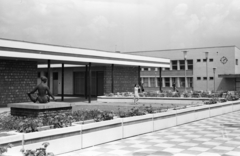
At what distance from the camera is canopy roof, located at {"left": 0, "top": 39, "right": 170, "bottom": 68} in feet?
72.5

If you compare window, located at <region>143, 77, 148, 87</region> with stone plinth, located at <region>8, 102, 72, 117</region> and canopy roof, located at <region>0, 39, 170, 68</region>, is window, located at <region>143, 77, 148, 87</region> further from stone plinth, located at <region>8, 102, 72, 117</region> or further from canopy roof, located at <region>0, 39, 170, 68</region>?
stone plinth, located at <region>8, 102, 72, 117</region>

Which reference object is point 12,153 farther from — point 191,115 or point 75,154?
point 191,115

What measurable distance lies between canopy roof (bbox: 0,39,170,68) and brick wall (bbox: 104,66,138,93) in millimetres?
2402

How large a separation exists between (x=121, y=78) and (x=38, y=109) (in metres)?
25.0

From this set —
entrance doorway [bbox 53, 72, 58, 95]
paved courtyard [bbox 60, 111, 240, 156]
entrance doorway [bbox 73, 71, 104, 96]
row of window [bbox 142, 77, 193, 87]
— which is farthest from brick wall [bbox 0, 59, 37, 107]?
row of window [bbox 142, 77, 193, 87]

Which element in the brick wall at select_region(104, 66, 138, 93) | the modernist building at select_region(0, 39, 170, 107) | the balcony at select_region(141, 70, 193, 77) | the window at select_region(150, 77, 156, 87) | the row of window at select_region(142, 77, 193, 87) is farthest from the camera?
the window at select_region(150, 77, 156, 87)

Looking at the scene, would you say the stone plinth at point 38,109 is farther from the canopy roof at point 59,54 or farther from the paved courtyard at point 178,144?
the canopy roof at point 59,54

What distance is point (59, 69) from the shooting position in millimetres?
40906

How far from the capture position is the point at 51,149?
8.70 meters

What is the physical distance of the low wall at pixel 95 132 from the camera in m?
8.16

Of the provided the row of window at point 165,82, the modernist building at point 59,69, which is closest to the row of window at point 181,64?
the row of window at point 165,82

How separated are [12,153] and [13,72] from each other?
18598 millimetres

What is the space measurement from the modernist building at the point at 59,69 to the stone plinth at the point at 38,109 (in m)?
9.43

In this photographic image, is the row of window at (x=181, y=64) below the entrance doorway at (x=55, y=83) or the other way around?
the other way around
